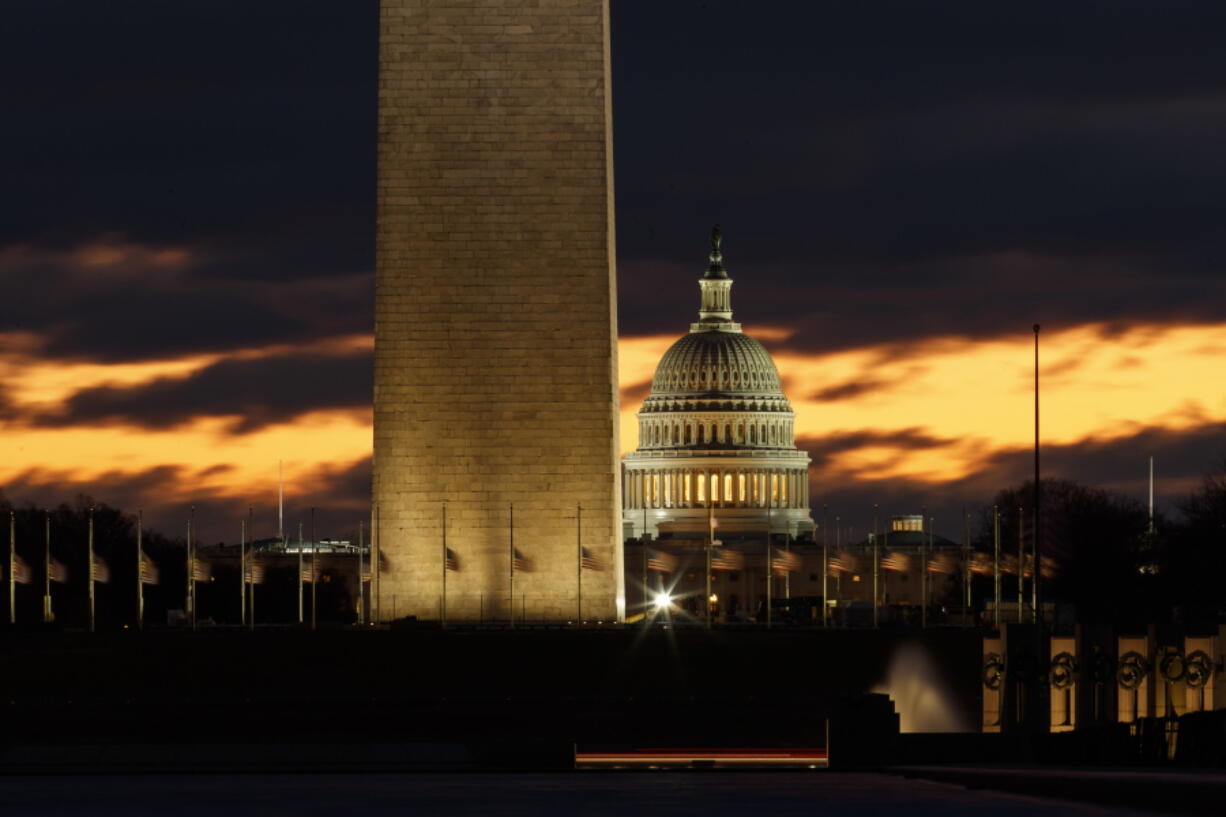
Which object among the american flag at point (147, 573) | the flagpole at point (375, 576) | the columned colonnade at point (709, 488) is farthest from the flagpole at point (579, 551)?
the columned colonnade at point (709, 488)

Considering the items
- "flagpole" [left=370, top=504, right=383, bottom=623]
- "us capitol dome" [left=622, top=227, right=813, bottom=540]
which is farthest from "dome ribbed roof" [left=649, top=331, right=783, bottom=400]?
"flagpole" [left=370, top=504, right=383, bottom=623]

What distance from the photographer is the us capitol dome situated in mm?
186000

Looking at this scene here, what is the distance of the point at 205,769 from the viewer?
3359cm

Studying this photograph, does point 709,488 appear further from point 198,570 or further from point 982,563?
point 198,570

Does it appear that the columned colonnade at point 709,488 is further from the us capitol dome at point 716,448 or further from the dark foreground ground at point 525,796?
the dark foreground ground at point 525,796

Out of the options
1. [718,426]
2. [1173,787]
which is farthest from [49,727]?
[718,426]

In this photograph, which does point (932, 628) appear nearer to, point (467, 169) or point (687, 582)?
point (467, 169)

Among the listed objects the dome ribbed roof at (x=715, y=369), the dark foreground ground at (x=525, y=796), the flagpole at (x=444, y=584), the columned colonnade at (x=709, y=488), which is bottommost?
the dark foreground ground at (x=525, y=796)

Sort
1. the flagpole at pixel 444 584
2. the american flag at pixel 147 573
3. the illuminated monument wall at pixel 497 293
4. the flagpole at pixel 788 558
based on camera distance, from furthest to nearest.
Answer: the flagpole at pixel 788 558, the flagpole at pixel 444 584, the illuminated monument wall at pixel 497 293, the american flag at pixel 147 573

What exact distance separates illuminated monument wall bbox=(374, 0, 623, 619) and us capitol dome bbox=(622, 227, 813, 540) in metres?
103

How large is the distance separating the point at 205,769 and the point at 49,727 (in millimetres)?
10896

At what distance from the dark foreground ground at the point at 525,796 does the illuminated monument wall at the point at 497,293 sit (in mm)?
46905

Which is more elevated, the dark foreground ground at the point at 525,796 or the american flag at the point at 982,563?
the american flag at the point at 982,563

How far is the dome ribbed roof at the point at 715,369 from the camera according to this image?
188 meters
